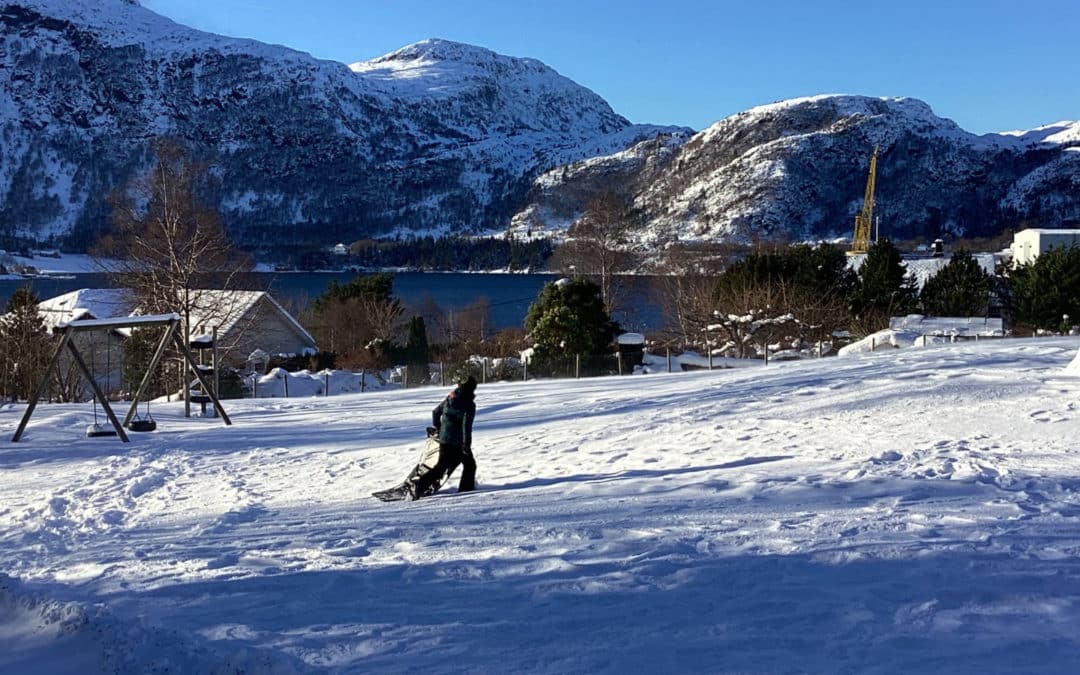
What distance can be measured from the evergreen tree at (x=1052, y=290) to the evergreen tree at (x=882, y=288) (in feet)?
19.6

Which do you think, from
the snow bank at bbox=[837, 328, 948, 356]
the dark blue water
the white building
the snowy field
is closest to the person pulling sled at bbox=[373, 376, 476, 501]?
the snowy field

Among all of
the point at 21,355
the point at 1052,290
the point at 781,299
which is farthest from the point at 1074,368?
the point at 1052,290

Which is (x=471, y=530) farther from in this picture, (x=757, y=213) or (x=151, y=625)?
(x=757, y=213)

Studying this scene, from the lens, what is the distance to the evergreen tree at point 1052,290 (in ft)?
140

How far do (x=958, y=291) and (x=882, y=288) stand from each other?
3890mm

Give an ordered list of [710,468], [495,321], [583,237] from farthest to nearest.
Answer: [495,321] → [583,237] → [710,468]

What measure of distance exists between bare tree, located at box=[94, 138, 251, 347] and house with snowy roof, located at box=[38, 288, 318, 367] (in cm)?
94

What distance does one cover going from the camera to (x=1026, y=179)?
7441 inches

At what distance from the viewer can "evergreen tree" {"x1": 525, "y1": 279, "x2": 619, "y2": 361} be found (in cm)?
3253

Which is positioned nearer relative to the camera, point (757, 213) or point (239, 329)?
point (239, 329)

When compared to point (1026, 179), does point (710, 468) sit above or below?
below

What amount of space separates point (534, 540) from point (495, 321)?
74.0 m

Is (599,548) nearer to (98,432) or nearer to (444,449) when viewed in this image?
(444,449)

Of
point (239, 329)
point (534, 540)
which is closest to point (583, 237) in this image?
point (239, 329)
